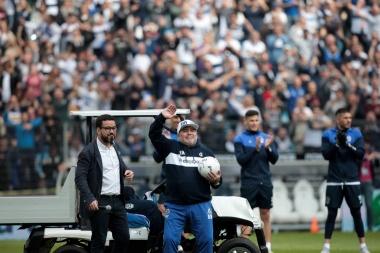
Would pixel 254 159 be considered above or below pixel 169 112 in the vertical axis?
below

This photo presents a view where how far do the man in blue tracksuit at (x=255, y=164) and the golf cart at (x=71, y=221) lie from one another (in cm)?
245

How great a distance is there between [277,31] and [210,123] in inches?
203

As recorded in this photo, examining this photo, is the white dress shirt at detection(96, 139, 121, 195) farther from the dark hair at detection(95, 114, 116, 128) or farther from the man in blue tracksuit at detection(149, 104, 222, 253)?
the man in blue tracksuit at detection(149, 104, 222, 253)

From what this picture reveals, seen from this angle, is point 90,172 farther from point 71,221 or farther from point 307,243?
point 307,243

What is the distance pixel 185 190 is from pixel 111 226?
3.38 ft

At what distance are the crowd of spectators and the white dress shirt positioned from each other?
8.44 m

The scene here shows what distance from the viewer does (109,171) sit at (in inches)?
492

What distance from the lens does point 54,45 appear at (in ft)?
79.6

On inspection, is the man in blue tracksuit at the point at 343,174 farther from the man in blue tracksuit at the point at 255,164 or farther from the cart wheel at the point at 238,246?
the cart wheel at the point at 238,246

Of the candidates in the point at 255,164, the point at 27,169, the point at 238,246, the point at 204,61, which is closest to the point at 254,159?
the point at 255,164

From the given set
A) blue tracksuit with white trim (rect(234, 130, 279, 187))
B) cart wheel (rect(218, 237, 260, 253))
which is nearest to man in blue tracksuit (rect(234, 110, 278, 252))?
blue tracksuit with white trim (rect(234, 130, 279, 187))

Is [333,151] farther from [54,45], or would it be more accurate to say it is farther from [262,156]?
[54,45]

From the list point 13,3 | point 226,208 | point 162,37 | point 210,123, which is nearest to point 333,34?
point 162,37

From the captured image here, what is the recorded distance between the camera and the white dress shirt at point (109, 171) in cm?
1242
